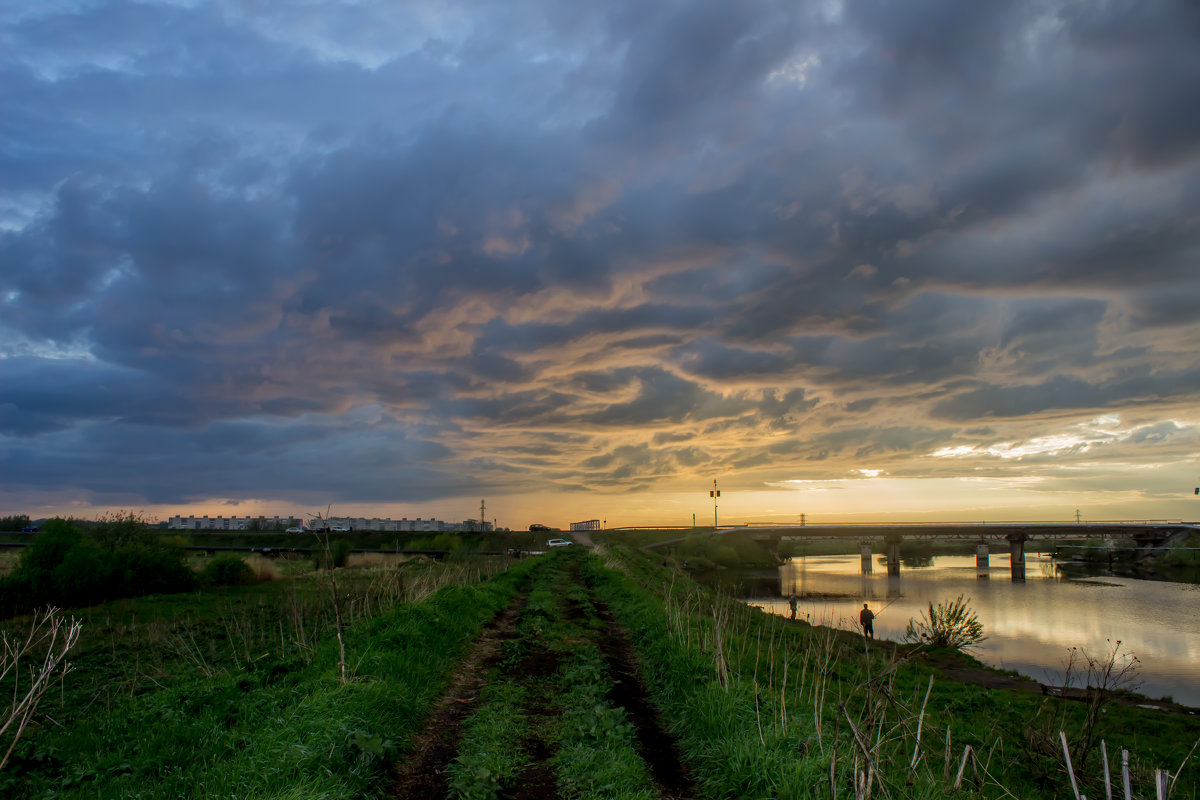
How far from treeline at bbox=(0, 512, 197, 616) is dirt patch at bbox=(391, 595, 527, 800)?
27.6 metres

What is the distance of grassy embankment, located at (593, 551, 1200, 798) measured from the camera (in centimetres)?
696

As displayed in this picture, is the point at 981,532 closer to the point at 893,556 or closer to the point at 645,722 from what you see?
the point at 893,556

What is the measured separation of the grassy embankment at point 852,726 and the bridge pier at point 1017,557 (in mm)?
68172

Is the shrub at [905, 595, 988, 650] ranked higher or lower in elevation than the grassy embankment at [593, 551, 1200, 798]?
lower

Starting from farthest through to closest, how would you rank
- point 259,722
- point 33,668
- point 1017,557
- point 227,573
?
1. point 1017,557
2. point 227,573
3. point 259,722
4. point 33,668

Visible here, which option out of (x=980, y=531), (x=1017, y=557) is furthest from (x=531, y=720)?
(x=980, y=531)

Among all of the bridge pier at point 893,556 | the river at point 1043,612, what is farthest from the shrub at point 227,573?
the bridge pier at point 893,556

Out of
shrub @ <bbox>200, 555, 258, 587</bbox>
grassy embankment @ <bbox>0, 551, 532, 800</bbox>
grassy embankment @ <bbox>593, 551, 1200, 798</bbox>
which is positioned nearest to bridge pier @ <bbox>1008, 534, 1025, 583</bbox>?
grassy embankment @ <bbox>593, 551, 1200, 798</bbox>

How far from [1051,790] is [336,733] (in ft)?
41.0

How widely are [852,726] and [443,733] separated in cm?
632

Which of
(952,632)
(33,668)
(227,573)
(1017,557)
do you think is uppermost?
(33,668)

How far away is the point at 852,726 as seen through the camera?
15.7 ft

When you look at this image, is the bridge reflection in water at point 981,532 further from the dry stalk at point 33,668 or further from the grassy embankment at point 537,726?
the dry stalk at point 33,668

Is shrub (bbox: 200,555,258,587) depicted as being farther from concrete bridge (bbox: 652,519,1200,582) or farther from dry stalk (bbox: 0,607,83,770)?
concrete bridge (bbox: 652,519,1200,582)
